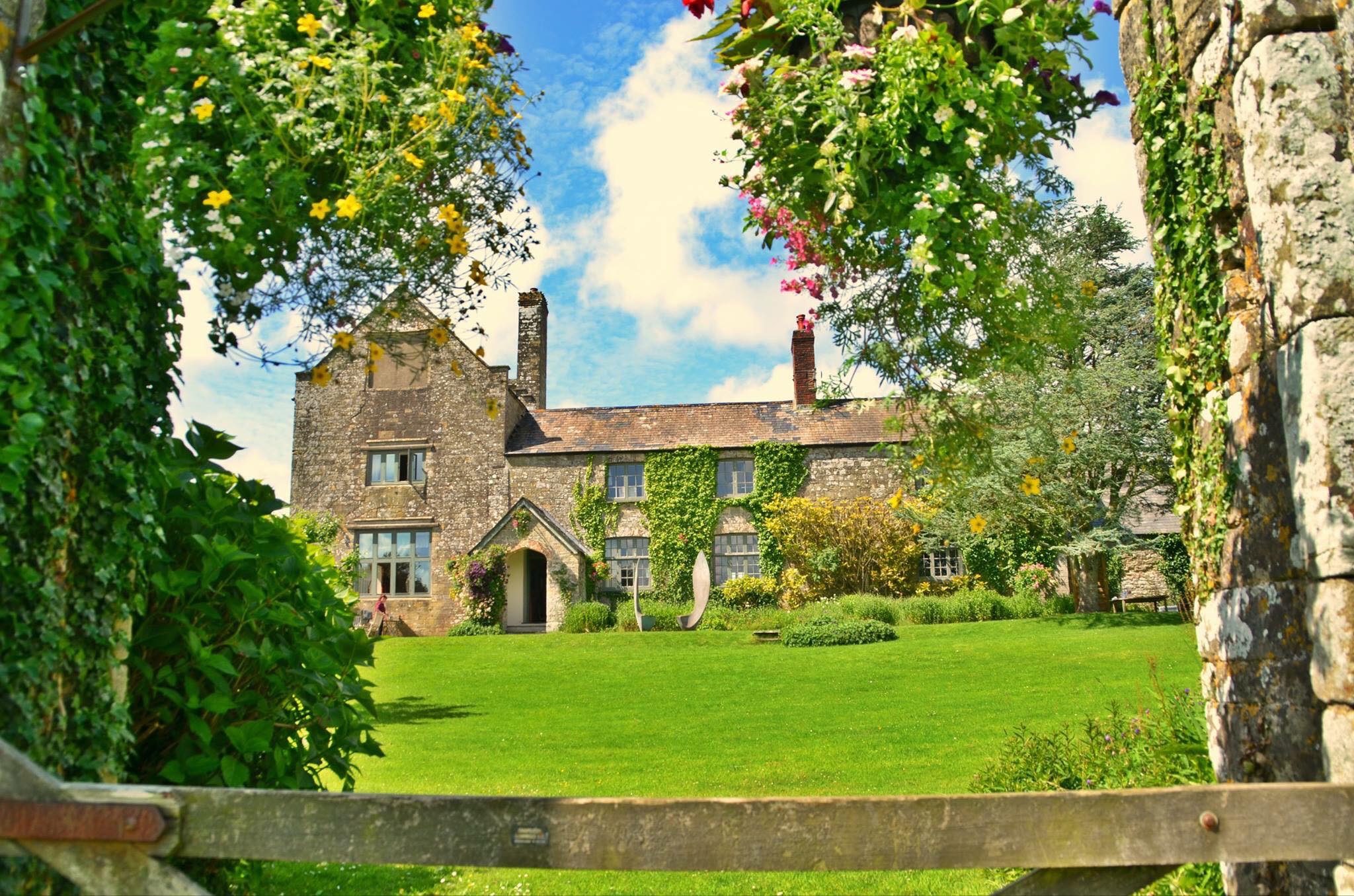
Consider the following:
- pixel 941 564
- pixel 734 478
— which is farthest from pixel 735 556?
pixel 941 564

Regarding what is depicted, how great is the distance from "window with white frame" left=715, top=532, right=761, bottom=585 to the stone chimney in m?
7.51

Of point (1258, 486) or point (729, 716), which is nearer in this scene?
point (1258, 486)

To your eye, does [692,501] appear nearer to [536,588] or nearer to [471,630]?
[536,588]

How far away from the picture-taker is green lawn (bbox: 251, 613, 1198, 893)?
20.3 ft

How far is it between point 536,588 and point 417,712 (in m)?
16.5

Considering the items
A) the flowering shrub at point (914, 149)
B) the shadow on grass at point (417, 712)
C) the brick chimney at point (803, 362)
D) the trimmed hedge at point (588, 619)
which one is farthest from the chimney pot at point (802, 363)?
the flowering shrub at point (914, 149)

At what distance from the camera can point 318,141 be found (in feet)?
10.5

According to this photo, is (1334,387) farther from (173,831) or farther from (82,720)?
(82,720)

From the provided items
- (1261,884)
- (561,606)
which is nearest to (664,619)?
(561,606)

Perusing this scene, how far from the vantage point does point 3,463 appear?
103 inches

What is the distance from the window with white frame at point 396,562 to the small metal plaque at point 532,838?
2708cm

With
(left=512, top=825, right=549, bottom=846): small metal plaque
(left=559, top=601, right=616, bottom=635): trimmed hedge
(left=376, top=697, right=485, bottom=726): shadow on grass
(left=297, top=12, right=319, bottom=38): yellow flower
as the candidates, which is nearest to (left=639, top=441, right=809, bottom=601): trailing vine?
(left=559, top=601, right=616, bottom=635): trimmed hedge

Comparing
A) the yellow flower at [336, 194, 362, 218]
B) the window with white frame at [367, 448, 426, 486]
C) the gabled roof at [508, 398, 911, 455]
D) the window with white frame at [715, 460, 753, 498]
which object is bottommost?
the yellow flower at [336, 194, 362, 218]

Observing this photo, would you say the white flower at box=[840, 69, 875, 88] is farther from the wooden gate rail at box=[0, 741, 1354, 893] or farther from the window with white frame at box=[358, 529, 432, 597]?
the window with white frame at box=[358, 529, 432, 597]
